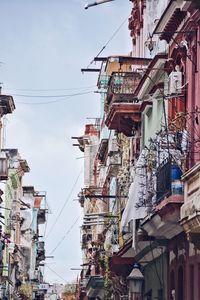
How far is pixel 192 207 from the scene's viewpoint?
18562 millimetres

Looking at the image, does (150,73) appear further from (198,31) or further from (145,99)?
(198,31)

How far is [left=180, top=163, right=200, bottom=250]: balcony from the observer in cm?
1816

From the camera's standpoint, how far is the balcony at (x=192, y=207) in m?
18.2

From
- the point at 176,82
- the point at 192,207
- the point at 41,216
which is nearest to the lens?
the point at 192,207

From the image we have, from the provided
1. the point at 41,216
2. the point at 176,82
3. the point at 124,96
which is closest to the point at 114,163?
the point at 124,96

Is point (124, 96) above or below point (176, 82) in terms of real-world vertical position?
above

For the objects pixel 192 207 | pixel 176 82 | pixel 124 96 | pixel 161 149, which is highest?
pixel 124 96

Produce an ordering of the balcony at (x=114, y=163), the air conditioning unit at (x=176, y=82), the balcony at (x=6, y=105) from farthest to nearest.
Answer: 1. the balcony at (x=6, y=105)
2. the balcony at (x=114, y=163)
3. the air conditioning unit at (x=176, y=82)

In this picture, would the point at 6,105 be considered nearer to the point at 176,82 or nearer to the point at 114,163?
the point at 114,163

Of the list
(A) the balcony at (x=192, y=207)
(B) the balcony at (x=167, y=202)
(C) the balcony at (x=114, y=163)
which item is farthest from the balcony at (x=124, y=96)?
(A) the balcony at (x=192, y=207)

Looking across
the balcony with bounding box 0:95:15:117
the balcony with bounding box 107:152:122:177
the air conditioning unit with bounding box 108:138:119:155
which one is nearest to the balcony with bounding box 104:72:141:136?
the balcony with bounding box 107:152:122:177

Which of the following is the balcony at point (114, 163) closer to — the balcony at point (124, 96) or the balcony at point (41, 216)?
the balcony at point (124, 96)

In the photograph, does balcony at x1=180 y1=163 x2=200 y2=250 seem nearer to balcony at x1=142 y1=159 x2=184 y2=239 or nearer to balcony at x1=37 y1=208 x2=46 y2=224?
balcony at x1=142 y1=159 x2=184 y2=239

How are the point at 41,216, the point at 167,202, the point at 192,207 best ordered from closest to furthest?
the point at 192,207, the point at 167,202, the point at 41,216
